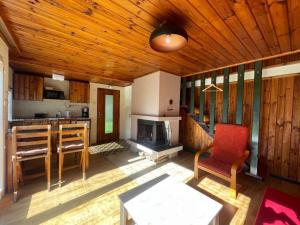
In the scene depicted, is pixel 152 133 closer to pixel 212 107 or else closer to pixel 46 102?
pixel 212 107

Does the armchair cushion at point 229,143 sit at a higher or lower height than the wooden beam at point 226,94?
lower

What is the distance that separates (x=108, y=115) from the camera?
17.4ft

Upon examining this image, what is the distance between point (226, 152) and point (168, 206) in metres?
1.83

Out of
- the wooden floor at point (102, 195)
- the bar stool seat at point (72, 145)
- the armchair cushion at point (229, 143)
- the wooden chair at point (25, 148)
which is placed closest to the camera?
the wooden floor at point (102, 195)

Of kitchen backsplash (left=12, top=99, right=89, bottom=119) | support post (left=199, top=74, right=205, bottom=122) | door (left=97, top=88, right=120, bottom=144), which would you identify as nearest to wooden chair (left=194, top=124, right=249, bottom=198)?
support post (left=199, top=74, right=205, bottom=122)

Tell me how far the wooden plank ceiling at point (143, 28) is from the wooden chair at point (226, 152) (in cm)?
137

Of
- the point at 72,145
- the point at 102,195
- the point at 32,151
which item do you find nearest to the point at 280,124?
the point at 102,195

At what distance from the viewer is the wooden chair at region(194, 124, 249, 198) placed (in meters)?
2.26

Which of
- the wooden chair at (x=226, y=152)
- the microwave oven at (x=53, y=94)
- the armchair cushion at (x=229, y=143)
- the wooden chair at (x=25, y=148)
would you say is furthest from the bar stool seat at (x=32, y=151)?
the armchair cushion at (x=229, y=143)

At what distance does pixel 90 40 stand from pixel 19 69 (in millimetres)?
2847

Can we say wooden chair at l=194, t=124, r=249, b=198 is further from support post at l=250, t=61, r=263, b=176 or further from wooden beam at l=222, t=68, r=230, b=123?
wooden beam at l=222, t=68, r=230, b=123

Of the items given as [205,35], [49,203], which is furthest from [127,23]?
[49,203]

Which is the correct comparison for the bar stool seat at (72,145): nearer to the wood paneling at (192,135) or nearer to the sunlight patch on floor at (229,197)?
the sunlight patch on floor at (229,197)

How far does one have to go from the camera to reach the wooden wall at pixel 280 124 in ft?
8.25
